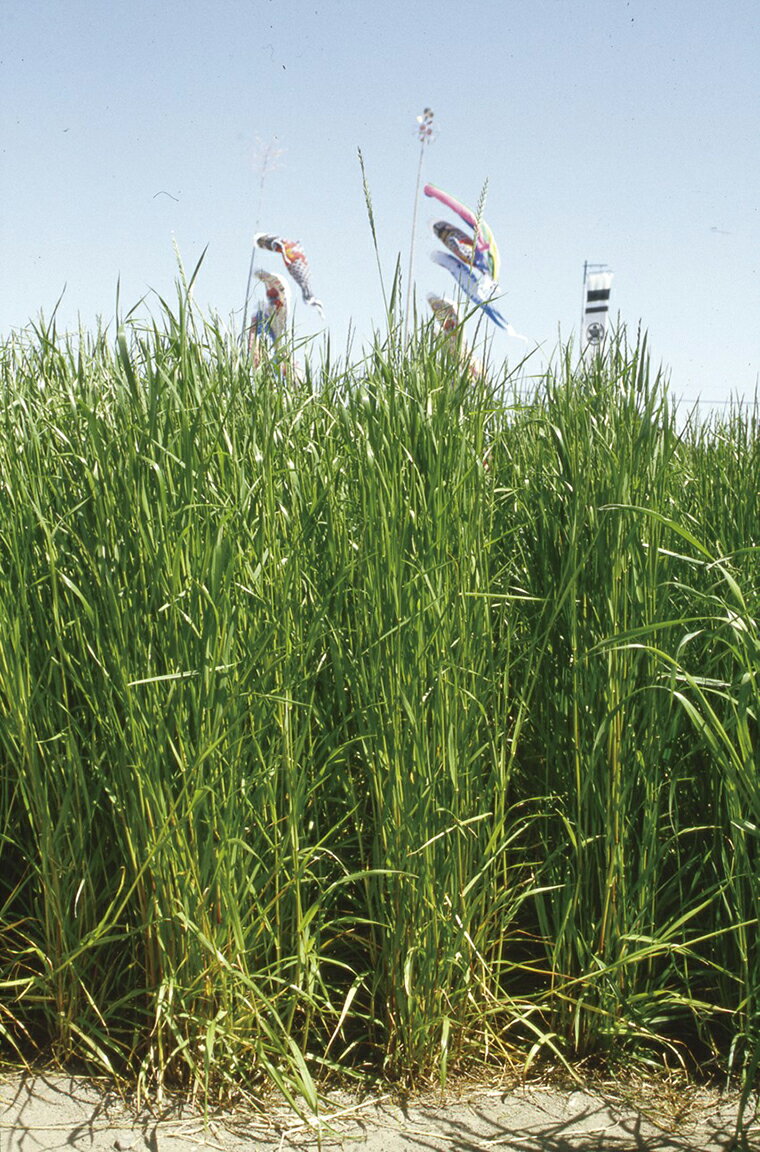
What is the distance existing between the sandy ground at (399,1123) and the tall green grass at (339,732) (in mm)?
72

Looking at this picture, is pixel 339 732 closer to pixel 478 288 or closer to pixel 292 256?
pixel 478 288

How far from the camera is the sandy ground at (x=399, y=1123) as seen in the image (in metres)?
1.54

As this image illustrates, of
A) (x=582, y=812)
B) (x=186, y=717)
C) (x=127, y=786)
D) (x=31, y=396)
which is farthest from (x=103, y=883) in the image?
(x=31, y=396)

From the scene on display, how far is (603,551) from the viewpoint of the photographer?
178 centimetres

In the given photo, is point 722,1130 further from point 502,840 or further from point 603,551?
point 603,551

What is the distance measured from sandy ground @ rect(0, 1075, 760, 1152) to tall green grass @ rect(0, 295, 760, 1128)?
0.24ft

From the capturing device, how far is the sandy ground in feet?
5.06

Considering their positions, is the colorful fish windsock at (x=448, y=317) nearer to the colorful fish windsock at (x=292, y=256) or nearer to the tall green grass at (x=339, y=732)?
the tall green grass at (x=339, y=732)

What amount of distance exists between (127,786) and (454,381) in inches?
36.3

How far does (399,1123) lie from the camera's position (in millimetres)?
1604

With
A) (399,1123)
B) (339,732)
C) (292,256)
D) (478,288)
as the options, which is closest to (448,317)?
(478,288)

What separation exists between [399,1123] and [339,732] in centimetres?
65

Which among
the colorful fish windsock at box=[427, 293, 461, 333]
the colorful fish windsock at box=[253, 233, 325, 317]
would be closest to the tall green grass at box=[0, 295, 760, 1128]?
the colorful fish windsock at box=[427, 293, 461, 333]

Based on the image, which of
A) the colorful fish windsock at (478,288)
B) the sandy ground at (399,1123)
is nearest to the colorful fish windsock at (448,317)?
the colorful fish windsock at (478,288)
